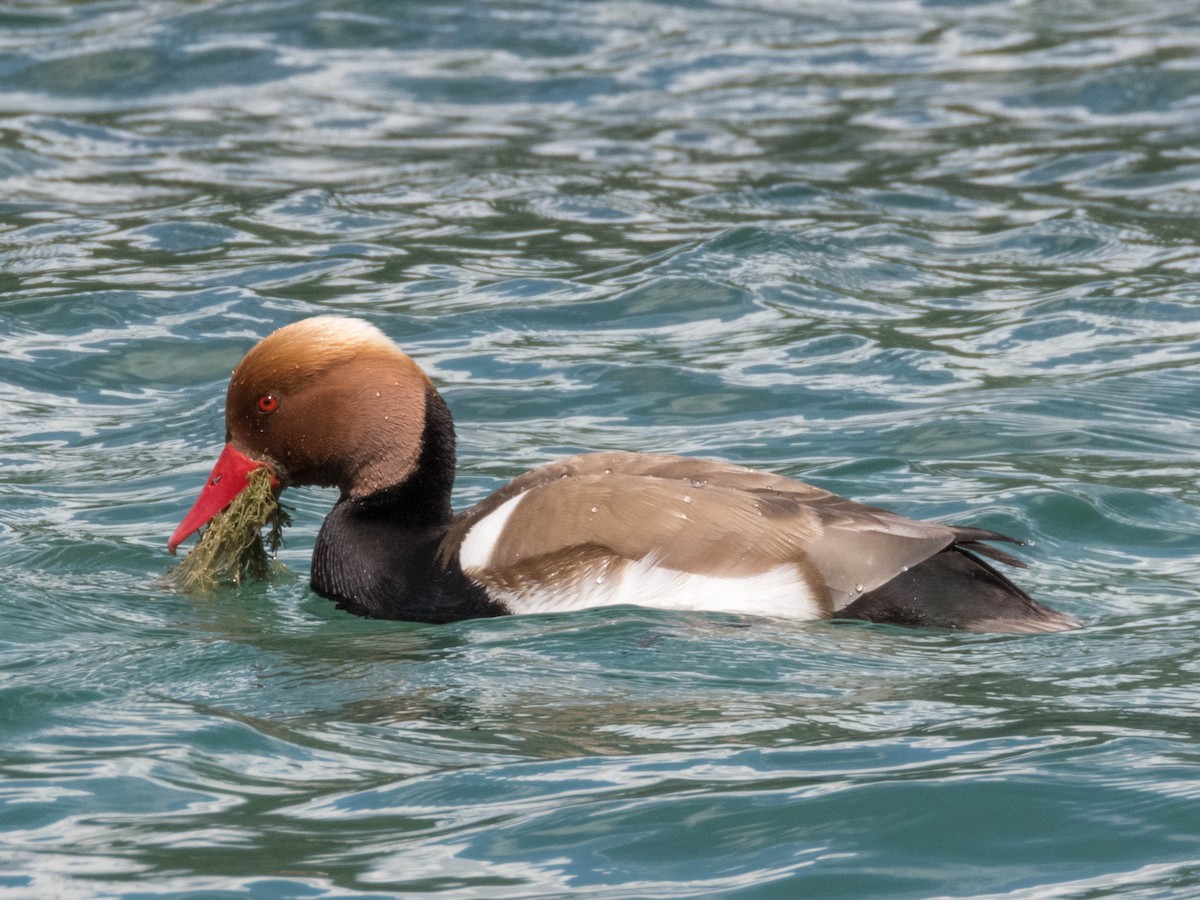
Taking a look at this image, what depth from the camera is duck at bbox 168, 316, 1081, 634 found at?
202 inches

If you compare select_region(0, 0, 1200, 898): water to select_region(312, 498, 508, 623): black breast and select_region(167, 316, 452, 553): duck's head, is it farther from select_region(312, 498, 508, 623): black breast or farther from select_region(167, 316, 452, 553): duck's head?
select_region(167, 316, 452, 553): duck's head

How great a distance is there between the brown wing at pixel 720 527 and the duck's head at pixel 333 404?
0.52 meters

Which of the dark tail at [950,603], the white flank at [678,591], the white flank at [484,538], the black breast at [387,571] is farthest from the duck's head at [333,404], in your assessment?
the dark tail at [950,603]

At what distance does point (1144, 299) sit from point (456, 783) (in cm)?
594

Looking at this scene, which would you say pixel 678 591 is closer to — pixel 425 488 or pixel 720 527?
pixel 720 527

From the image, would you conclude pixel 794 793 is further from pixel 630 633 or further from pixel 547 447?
pixel 547 447

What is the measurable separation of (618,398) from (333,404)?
2.47 metres

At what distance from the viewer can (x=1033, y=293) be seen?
9.30 m

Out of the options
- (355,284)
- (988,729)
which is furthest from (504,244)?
(988,729)

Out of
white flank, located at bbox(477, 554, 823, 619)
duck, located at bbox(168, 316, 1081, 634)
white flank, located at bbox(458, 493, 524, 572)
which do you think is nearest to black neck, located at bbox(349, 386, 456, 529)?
duck, located at bbox(168, 316, 1081, 634)

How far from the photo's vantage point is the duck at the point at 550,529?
16.8 ft

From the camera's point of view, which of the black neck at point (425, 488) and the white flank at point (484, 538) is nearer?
the white flank at point (484, 538)

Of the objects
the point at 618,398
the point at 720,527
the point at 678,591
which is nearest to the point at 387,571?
the point at 678,591

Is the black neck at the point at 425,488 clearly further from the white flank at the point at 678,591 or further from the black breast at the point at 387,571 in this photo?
the white flank at the point at 678,591
